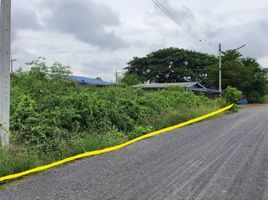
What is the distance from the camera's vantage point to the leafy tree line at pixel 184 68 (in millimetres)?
57625

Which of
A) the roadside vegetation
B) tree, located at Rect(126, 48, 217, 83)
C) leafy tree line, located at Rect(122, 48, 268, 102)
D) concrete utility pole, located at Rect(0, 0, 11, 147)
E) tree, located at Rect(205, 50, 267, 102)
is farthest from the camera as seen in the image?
tree, located at Rect(126, 48, 217, 83)

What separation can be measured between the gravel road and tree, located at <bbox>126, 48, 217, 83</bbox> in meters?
59.3

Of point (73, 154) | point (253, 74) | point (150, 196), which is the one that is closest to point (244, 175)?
point (150, 196)

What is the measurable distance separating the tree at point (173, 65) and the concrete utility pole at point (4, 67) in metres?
60.8

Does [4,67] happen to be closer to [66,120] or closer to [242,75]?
[66,120]

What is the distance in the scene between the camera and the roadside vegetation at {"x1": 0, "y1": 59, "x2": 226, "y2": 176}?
366 inches

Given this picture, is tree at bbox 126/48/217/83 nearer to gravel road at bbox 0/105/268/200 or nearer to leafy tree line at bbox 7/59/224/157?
leafy tree line at bbox 7/59/224/157

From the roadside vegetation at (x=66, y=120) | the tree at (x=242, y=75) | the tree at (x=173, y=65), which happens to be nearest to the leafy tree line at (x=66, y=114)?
the roadside vegetation at (x=66, y=120)

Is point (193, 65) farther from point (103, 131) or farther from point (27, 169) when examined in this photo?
point (27, 169)

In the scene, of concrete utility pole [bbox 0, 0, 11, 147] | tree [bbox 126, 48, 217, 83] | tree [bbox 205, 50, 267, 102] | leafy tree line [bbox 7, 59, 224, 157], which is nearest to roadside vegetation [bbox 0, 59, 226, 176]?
leafy tree line [bbox 7, 59, 224, 157]

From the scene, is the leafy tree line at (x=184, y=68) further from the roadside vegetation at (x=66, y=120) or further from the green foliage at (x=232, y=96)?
the roadside vegetation at (x=66, y=120)

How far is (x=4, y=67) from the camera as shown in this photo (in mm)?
9016

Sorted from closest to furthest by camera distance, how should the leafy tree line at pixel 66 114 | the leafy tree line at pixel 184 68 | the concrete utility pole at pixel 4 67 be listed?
the concrete utility pole at pixel 4 67
the leafy tree line at pixel 66 114
the leafy tree line at pixel 184 68

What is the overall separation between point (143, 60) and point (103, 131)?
61.9m
